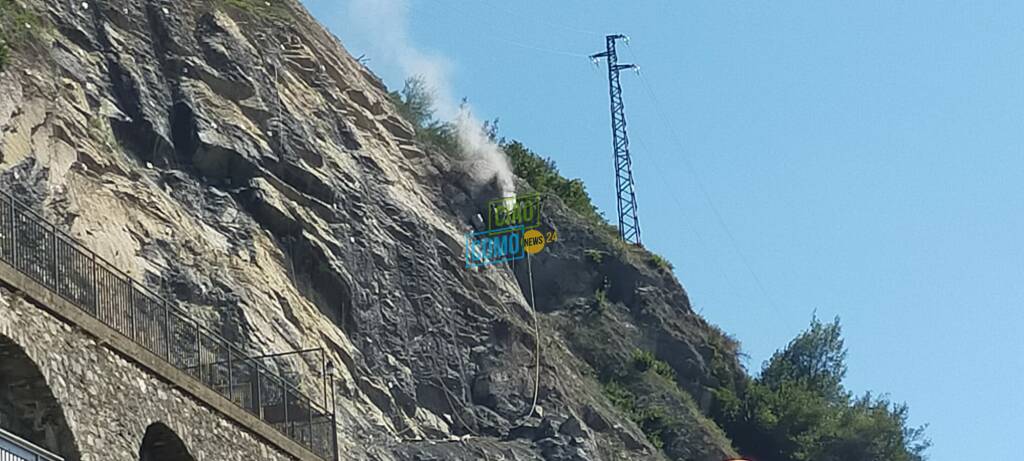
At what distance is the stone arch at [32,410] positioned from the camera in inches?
906

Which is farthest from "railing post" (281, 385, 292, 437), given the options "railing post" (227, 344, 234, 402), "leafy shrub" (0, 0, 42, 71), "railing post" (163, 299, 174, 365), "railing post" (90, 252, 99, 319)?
"leafy shrub" (0, 0, 42, 71)

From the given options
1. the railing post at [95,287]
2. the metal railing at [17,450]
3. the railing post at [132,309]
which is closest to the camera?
the metal railing at [17,450]

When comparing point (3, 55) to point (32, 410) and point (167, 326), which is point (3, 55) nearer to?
point (167, 326)

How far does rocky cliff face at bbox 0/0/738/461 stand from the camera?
39.8m

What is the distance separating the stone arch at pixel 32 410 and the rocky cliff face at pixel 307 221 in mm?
12954

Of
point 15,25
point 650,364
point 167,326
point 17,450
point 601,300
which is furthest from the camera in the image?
point 601,300

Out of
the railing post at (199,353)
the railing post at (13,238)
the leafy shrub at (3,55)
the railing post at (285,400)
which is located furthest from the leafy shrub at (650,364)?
the railing post at (13,238)

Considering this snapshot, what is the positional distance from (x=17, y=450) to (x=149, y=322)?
15.2 feet

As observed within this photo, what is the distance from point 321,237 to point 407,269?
3.51 meters

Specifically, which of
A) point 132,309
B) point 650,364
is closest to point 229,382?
point 132,309

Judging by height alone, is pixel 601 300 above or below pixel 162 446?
above

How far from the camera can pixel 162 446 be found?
25844 millimetres

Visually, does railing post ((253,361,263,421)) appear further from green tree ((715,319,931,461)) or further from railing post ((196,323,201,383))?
green tree ((715,319,931,461))

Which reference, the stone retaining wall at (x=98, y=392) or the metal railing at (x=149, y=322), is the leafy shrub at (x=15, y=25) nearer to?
the metal railing at (x=149, y=322)
